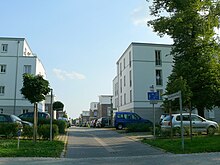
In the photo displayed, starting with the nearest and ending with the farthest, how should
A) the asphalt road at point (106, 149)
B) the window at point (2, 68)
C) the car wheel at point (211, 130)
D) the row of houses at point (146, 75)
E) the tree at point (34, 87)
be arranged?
the asphalt road at point (106, 149)
the tree at point (34, 87)
the car wheel at point (211, 130)
the window at point (2, 68)
the row of houses at point (146, 75)

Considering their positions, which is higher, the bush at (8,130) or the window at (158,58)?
the window at (158,58)

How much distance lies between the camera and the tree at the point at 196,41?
24047mm

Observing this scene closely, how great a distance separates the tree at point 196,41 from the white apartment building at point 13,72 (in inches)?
973

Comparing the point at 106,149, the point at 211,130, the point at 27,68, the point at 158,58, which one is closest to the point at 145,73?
the point at 158,58

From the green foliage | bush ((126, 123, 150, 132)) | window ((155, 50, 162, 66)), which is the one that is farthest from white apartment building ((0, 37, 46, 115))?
the green foliage

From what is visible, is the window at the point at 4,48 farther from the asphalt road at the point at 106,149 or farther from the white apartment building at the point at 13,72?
the asphalt road at the point at 106,149

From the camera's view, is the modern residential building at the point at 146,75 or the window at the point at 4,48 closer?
the window at the point at 4,48

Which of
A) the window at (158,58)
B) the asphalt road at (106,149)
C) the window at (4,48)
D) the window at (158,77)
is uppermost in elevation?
the window at (4,48)

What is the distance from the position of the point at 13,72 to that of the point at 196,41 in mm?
28120

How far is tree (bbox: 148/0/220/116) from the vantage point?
24.0m

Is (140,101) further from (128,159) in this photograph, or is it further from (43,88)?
(128,159)

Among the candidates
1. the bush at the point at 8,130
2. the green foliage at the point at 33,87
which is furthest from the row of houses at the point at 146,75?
the green foliage at the point at 33,87

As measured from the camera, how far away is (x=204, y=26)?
80.3 feet

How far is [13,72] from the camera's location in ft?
146
